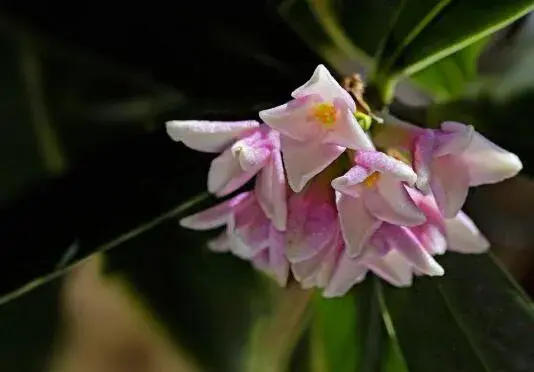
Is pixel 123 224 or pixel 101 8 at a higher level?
pixel 101 8

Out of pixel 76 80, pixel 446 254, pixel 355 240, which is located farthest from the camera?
pixel 76 80

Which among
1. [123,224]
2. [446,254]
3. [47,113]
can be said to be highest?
[47,113]

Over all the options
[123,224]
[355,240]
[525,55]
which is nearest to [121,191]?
[123,224]

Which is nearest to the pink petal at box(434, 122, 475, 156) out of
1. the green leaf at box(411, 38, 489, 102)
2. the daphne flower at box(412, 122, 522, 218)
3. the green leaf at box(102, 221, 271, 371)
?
the daphne flower at box(412, 122, 522, 218)

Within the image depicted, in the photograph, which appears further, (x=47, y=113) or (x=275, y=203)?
(x=47, y=113)

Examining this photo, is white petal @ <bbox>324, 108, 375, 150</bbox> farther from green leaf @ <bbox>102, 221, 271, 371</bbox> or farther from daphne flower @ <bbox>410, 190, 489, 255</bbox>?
green leaf @ <bbox>102, 221, 271, 371</bbox>

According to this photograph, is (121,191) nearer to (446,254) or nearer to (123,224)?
(123,224)

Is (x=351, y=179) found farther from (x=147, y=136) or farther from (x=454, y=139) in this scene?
(x=147, y=136)
